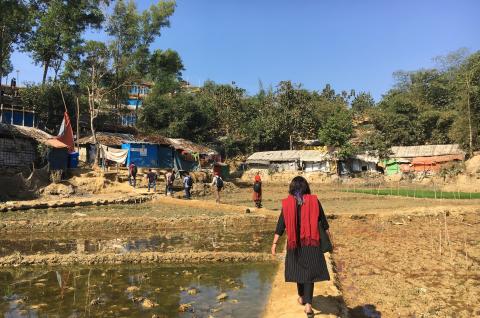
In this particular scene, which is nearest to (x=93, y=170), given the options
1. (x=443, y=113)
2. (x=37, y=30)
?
(x=37, y=30)

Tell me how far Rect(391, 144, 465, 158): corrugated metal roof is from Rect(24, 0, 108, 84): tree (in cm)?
3569

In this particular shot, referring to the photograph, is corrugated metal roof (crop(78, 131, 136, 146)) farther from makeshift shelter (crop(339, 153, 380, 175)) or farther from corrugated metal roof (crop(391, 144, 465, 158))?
corrugated metal roof (crop(391, 144, 465, 158))

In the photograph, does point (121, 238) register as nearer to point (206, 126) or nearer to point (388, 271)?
point (388, 271)

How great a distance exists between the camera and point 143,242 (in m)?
13.6

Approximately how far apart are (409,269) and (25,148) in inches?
1112

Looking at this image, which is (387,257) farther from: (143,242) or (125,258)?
(143,242)

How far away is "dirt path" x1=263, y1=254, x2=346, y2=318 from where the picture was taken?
6195 mm

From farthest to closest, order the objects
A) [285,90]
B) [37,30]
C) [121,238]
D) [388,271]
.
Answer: [285,90], [37,30], [121,238], [388,271]

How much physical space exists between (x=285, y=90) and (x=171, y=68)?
15.1 m

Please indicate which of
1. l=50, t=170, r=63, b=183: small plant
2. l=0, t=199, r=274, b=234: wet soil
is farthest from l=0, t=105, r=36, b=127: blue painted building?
l=0, t=199, r=274, b=234: wet soil

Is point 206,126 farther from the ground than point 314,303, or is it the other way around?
point 206,126

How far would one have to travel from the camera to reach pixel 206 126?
52688 millimetres

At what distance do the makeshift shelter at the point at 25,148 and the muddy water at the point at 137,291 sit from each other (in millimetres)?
22260

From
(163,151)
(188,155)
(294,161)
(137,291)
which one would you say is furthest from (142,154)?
(137,291)
